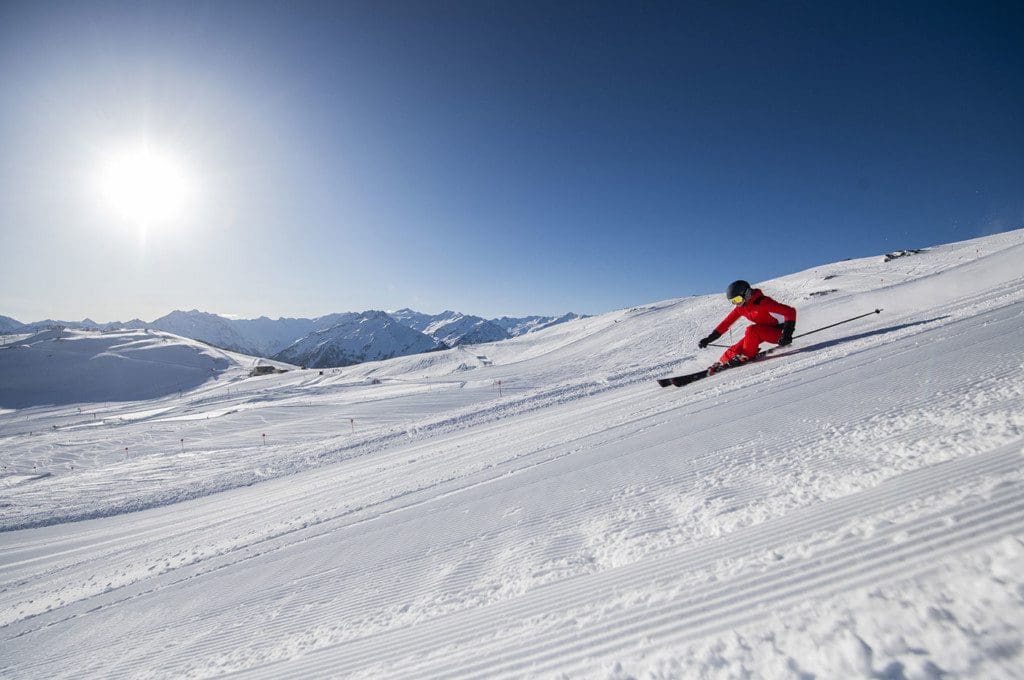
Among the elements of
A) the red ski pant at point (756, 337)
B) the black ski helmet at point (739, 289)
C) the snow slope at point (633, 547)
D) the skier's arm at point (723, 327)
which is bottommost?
the snow slope at point (633, 547)

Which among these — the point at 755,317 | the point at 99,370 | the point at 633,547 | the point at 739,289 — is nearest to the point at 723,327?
the point at 755,317

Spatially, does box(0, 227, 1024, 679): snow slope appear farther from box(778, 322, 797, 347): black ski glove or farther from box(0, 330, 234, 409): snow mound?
box(0, 330, 234, 409): snow mound

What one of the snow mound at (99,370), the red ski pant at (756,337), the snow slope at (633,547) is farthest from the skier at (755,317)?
the snow mound at (99,370)

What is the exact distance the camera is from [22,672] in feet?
14.2

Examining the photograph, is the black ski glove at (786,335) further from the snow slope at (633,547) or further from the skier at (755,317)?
the snow slope at (633,547)

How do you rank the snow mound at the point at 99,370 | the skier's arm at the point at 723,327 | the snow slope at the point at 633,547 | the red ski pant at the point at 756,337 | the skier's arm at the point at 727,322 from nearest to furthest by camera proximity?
the snow slope at the point at 633,547
the red ski pant at the point at 756,337
the skier's arm at the point at 727,322
the skier's arm at the point at 723,327
the snow mound at the point at 99,370

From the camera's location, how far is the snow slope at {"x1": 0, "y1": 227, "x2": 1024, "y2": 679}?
190 centimetres

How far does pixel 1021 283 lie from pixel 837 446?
1161 cm

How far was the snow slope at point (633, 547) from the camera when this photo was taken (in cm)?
190

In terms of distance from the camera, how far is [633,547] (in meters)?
3.17

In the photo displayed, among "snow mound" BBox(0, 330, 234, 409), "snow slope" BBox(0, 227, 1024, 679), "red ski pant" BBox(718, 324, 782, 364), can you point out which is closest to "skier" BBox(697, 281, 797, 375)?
"red ski pant" BBox(718, 324, 782, 364)

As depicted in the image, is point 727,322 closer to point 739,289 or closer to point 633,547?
point 739,289

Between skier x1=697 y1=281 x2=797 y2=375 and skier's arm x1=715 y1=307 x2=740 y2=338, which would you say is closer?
skier x1=697 y1=281 x2=797 y2=375

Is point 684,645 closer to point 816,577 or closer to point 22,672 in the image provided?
point 816,577
